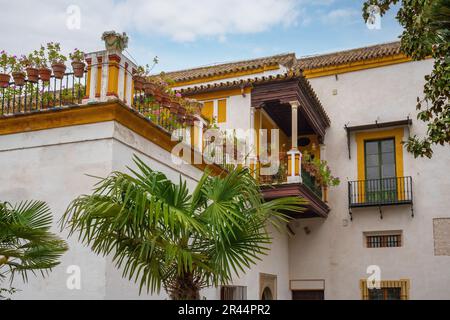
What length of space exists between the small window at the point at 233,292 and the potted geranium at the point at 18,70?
5.64 metres

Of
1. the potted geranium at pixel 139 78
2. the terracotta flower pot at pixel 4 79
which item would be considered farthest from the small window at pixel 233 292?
the terracotta flower pot at pixel 4 79

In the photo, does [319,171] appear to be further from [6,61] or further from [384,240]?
[6,61]

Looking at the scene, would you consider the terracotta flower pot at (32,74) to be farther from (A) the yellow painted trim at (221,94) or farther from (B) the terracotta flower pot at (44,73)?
(A) the yellow painted trim at (221,94)

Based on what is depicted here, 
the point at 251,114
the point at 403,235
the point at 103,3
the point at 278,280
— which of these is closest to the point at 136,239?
the point at 103,3

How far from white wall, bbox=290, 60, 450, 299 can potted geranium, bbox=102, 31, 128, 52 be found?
9.64 m

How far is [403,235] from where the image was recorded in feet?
50.9

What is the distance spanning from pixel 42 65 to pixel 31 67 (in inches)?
6.4

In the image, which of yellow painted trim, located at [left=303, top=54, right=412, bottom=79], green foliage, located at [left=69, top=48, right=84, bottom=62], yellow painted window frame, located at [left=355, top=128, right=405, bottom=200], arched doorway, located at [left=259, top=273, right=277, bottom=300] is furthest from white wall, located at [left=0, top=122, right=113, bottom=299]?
yellow painted trim, located at [left=303, top=54, right=412, bottom=79]

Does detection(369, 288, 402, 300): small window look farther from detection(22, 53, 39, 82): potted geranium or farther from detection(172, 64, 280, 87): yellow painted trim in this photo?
detection(22, 53, 39, 82): potted geranium

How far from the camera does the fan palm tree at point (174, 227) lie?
5.22 metres

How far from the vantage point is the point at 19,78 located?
348 inches

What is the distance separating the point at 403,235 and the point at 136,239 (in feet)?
38.0

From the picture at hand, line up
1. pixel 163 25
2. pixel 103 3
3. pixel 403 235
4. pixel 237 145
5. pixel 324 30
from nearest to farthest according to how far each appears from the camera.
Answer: pixel 103 3 → pixel 163 25 → pixel 324 30 → pixel 237 145 → pixel 403 235

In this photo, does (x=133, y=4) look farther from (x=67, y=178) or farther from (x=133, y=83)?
(x=67, y=178)
